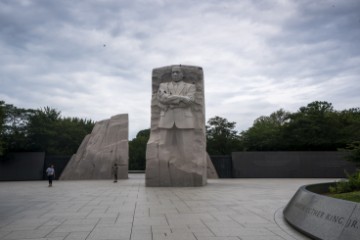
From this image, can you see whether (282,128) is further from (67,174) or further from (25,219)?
(25,219)

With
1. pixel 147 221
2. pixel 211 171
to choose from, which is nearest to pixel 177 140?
pixel 211 171

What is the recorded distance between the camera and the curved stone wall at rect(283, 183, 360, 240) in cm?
543

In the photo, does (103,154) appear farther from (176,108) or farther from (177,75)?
(177,75)

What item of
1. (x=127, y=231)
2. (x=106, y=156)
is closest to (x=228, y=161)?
(x=106, y=156)

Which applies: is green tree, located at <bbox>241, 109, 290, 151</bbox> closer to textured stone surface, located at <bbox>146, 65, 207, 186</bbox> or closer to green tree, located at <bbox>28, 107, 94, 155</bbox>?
green tree, located at <bbox>28, 107, 94, 155</bbox>

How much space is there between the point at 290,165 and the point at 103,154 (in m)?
16.8

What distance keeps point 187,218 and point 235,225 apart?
140 centimetres

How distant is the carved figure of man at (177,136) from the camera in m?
20.2

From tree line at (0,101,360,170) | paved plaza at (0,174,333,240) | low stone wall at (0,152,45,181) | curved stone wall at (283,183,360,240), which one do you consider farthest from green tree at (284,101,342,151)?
curved stone wall at (283,183,360,240)

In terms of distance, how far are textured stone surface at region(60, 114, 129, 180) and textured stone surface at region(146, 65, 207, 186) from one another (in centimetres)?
926

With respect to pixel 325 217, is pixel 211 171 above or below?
above

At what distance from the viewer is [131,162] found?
58.9 metres

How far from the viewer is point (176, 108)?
20547 millimetres

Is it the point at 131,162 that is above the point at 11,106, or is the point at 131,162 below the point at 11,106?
below
